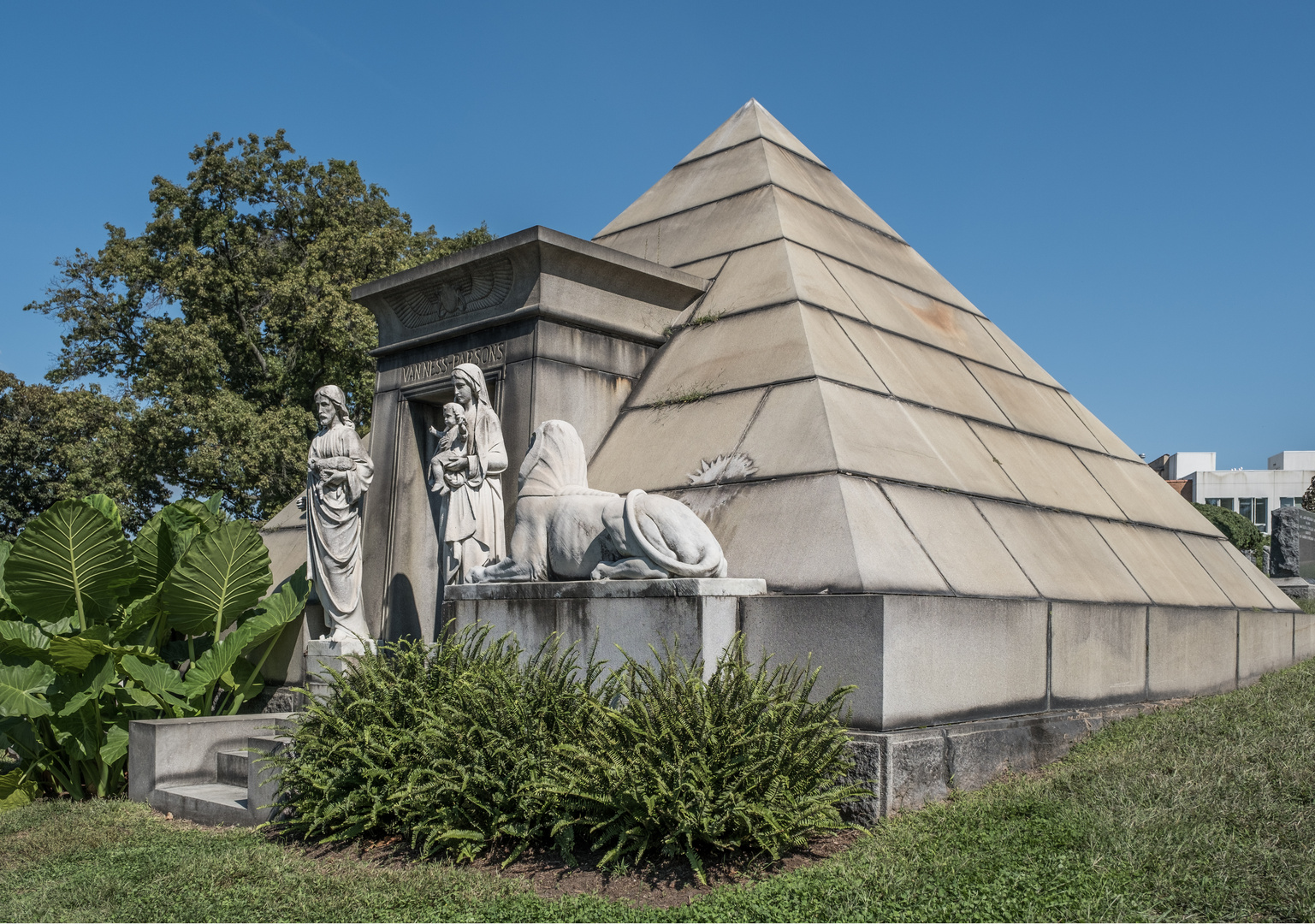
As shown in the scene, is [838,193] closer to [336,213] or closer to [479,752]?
[479,752]

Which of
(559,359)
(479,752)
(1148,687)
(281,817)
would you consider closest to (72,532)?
(281,817)

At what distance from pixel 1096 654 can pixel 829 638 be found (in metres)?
2.77

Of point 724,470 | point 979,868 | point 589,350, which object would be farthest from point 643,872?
point 589,350

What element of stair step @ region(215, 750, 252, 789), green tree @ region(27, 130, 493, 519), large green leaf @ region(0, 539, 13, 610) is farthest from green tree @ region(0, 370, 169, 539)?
stair step @ region(215, 750, 252, 789)

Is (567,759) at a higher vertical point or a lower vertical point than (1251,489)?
lower

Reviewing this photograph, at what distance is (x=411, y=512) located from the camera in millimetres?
10664

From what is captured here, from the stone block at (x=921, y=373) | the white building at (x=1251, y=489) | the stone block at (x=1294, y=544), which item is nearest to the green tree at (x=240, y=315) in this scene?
the stone block at (x=921, y=373)

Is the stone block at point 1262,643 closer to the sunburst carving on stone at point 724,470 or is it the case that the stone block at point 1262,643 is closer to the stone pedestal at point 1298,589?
the sunburst carving on stone at point 724,470

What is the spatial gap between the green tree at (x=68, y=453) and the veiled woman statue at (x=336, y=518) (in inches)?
367

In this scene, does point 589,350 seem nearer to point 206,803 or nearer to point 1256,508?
point 206,803

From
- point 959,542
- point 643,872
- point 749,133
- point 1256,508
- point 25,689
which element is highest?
point 749,133

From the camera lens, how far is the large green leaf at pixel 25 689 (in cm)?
874

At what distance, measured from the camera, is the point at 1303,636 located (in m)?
11.1

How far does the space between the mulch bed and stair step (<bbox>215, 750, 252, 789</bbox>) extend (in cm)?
319
